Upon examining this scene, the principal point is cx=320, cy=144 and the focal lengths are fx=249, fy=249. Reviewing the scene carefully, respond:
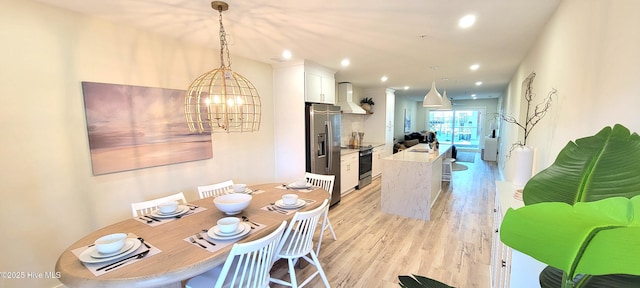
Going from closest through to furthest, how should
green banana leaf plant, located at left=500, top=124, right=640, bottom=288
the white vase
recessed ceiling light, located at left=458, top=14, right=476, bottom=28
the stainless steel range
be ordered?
green banana leaf plant, located at left=500, top=124, right=640, bottom=288 < the white vase < recessed ceiling light, located at left=458, top=14, right=476, bottom=28 < the stainless steel range

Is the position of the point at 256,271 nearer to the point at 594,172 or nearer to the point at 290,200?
the point at 290,200

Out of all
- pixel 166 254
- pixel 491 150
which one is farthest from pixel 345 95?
pixel 491 150

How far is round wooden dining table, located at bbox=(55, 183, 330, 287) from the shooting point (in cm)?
121

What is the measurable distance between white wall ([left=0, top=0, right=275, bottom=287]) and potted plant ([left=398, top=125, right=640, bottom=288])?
2.78m

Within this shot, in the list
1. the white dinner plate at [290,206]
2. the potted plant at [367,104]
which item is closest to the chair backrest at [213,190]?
the white dinner plate at [290,206]

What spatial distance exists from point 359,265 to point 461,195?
10.9ft

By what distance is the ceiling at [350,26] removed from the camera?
197 cm

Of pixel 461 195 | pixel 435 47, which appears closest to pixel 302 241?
pixel 435 47

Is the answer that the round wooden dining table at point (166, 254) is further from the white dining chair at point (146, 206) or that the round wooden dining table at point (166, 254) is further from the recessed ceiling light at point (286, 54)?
the recessed ceiling light at point (286, 54)

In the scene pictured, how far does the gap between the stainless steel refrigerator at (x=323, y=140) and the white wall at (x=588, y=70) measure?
8.84ft

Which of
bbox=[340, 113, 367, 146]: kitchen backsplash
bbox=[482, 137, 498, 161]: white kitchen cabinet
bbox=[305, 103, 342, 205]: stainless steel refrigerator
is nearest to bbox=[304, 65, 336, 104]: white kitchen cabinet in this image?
bbox=[305, 103, 342, 205]: stainless steel refrigerator

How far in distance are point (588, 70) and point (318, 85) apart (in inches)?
126

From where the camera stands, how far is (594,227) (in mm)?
372

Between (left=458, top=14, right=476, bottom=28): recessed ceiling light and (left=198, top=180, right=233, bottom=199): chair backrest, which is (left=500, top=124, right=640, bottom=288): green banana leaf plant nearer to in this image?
(left=458, top=14, right=476, bottom=28): recessed ceiling light
